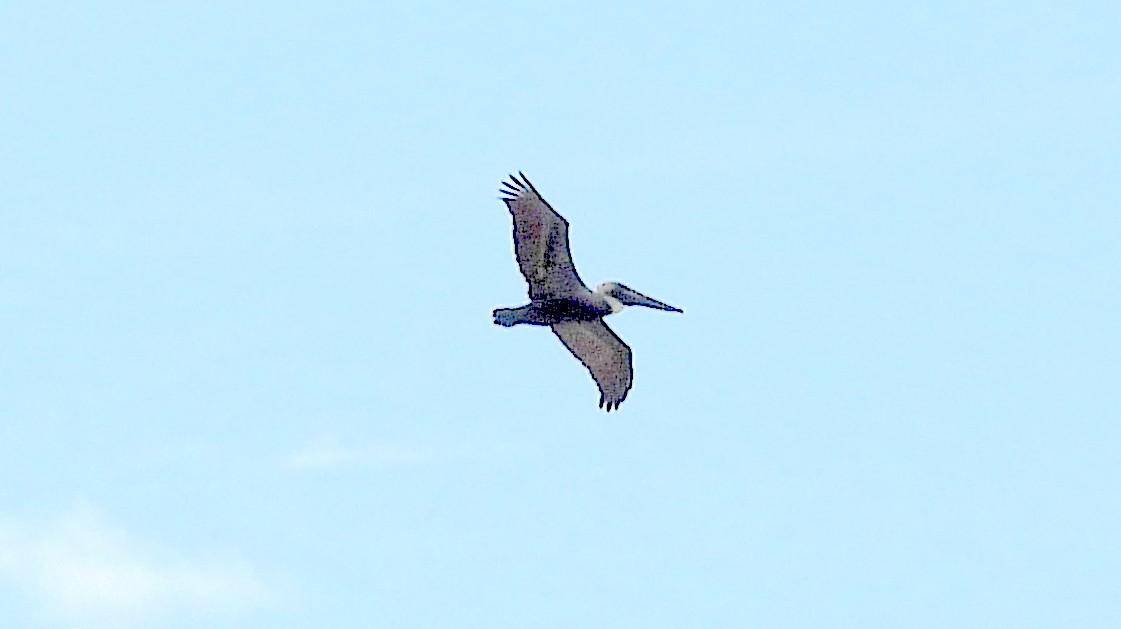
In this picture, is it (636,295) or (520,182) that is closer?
(520,182)

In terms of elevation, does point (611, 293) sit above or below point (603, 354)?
above

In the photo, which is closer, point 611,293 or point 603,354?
point 603,354

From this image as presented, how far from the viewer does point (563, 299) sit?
190ft

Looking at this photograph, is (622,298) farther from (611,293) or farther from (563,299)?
(563,299)

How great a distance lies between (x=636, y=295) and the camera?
60.3 metres

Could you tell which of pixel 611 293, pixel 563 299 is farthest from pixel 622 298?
pixel 563 299

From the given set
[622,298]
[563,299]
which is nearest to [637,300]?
[622,298]

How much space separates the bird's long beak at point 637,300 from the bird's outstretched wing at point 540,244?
153 centimetres

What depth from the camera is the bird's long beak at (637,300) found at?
196 ft

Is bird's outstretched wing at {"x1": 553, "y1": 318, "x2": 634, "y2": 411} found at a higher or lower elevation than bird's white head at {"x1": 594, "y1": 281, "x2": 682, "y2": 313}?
lower

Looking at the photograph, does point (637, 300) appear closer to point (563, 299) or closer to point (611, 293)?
point (611, 293)

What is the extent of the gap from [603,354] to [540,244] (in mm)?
2733

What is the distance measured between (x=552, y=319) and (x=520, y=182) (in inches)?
127

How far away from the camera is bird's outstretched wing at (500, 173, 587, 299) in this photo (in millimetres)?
56188
